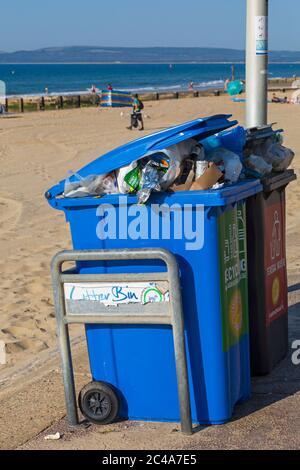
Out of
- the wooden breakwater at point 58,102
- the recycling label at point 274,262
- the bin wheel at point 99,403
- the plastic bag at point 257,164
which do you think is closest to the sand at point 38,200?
the bin wheel at point 99,403

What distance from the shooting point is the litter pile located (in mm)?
3990

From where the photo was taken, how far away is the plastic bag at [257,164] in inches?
179

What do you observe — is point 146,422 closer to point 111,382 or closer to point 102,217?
point 111,382

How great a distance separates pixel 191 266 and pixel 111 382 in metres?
0.79

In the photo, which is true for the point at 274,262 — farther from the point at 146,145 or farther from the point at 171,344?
the point at 146,145

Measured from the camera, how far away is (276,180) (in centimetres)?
475

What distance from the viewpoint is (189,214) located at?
3.96m

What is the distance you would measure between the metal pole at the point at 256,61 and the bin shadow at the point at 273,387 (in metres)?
1.87

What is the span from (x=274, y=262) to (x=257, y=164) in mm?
667

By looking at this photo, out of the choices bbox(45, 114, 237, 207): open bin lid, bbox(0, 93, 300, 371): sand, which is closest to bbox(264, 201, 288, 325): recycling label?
bbox(45, 114, 237, 207): open bin lid

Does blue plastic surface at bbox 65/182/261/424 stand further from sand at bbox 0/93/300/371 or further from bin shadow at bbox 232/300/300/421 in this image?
sand at bbox 0/93/300/371

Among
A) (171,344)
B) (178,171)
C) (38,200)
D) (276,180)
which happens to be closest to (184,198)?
(178,171)

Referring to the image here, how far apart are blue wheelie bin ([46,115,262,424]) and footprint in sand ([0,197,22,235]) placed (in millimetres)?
6484

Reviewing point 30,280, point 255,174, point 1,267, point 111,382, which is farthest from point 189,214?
point 1,267
